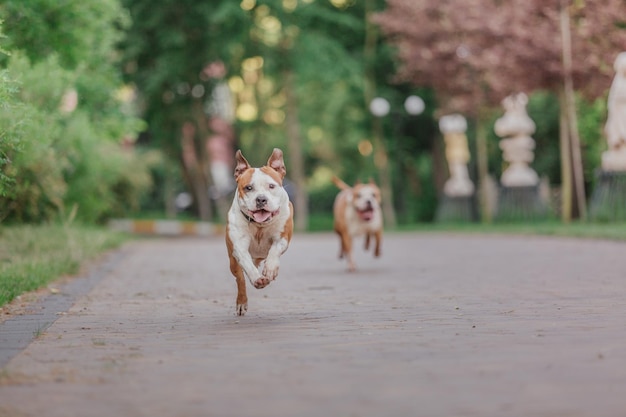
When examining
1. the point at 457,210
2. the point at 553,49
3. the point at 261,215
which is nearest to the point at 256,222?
the point at 261,215

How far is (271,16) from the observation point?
40.1 metres

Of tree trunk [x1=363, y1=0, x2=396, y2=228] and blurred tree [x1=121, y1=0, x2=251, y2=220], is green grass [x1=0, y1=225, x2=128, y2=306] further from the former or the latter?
tree trunk [x1=363, y1=0, x2=396, y2=228]

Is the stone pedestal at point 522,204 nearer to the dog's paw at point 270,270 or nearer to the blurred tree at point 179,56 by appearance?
the blurred tree at point 179,56

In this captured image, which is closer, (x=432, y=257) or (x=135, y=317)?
(x=135, y=317)

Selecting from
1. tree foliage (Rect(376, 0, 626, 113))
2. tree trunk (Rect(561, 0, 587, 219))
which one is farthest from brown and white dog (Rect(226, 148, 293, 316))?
tree trunk (Rect(561, 0, 587, 219))

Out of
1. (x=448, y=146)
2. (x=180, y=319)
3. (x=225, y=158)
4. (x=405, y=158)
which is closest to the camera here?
(x=180, y=319)

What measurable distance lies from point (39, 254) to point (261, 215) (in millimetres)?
8174

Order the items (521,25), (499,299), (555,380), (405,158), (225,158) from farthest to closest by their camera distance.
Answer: (225,158) < (405,158) < (521,25) < (499,299) < (555,380)

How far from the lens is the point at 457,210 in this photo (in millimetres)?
41875

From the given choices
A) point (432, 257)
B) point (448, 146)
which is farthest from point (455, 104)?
point (432, 257)

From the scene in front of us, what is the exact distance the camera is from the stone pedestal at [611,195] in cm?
2791

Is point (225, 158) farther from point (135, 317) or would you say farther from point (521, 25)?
point (135, 317)

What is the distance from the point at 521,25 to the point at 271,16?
10252mm

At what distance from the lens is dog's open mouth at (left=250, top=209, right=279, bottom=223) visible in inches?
396
